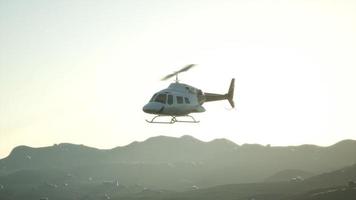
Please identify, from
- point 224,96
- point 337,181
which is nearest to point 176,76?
point 224,96

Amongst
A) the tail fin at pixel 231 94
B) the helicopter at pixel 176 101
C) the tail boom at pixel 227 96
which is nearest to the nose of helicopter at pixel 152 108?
the helicopter at pixel 176 101

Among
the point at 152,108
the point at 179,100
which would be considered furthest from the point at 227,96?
the point at 152,108

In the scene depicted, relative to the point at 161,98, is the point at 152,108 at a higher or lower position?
lower

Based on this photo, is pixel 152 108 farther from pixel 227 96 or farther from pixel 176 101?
pixel 227 96

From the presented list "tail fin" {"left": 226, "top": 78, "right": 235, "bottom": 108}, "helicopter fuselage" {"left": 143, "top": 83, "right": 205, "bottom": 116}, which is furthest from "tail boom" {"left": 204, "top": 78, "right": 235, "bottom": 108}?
"helicopter fuselage" {"left": 143, "top": 83, "right": 205, "bottom": 116}

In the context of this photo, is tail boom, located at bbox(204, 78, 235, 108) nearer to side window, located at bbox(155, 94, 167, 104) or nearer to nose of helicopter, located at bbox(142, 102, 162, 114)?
side window, located at bbox(155, 94, 167, 104)

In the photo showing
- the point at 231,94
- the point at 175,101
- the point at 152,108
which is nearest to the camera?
the point at 152,108

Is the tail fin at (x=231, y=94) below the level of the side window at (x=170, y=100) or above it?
above

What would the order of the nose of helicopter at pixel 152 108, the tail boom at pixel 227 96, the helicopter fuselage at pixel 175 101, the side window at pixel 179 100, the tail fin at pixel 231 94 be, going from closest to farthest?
the nose of helicopter at pixel 152 108
the helicopter fuselage at pixel 175 101
the side window at pixel 179 100
the tail boom at pixel 227 96
the tail fin at pixel 231 94

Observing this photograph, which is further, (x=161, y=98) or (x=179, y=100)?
(x=179, y=100)

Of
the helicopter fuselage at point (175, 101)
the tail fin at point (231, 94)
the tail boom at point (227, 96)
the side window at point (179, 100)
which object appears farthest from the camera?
the tail fin at point (231, 94)

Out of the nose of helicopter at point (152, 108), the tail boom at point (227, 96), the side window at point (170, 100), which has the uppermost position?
the tail boom at point (227, 96)

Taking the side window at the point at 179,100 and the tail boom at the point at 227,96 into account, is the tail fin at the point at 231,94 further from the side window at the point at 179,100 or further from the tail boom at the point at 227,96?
the side window at the point at 179,100

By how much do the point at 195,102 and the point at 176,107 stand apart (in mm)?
3296
